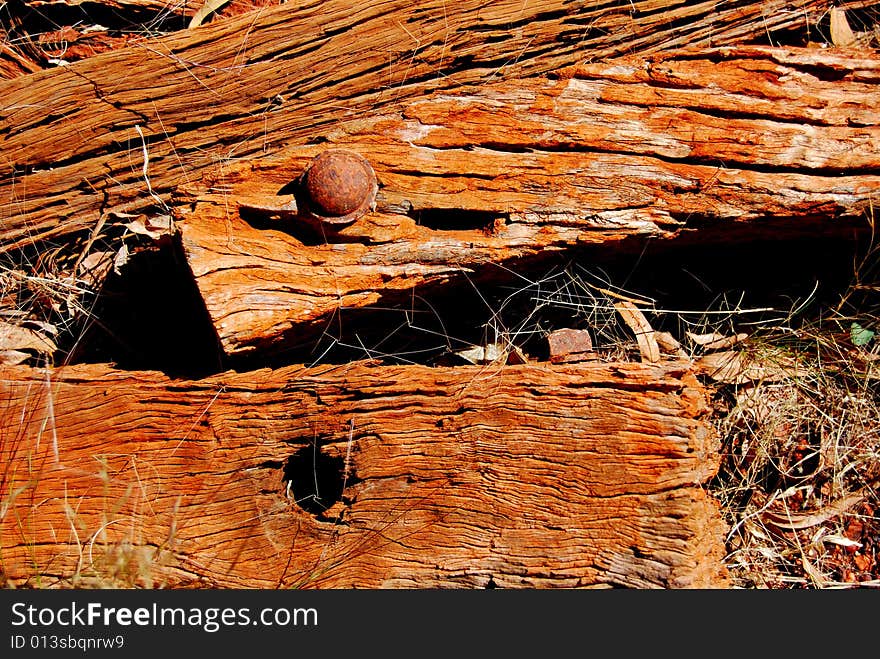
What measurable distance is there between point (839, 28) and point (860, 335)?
124 centimetres

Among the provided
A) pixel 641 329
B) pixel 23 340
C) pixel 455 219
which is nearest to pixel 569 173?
pixel 455 219

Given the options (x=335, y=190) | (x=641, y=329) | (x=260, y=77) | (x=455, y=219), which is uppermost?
(x=260, y=77)

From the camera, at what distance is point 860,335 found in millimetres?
3002

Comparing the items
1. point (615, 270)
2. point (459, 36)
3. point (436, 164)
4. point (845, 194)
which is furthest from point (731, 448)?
point (459, 36)

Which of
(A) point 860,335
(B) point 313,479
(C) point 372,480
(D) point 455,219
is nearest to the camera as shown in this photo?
(C) point 372,480

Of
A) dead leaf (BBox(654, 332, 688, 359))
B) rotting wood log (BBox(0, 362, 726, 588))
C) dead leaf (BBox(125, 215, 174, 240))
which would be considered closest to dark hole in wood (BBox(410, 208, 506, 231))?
rotting wood log (BBox(0, 362, 726, 588))

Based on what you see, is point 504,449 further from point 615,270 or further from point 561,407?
point 615,270

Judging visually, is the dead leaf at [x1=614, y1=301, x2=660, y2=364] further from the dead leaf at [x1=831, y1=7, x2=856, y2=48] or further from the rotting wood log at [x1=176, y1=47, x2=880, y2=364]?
the dead leaf at [x1=831, y1=7, x2=856, y2=48]

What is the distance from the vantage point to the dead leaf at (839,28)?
293 centimetres

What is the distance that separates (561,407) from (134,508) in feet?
4.77

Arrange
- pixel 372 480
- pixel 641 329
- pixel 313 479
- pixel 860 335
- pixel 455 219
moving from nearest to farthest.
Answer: pixel 372 480, pixel 313 479, pixel 455 219, pixel 641 329, pixel 860 335

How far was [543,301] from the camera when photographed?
2842 millimetres

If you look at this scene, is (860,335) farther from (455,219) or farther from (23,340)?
(23,340)

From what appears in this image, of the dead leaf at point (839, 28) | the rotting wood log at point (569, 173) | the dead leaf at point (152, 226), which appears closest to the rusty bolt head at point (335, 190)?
the rotting wood log at point (569, 173)
